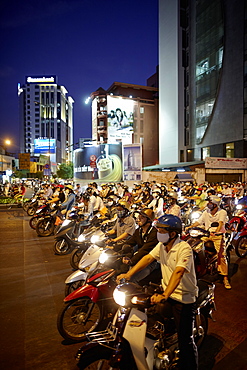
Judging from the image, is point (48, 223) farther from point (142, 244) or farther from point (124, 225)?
point (142, 244)

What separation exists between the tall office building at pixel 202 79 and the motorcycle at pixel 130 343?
39842 mm

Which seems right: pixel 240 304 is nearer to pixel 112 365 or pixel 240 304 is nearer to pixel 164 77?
pixel 112 365

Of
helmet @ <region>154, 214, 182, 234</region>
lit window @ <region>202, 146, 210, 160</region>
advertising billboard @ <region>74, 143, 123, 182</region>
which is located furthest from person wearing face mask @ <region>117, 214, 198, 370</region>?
lit window @ <region>202, 146, 210, 160</region>

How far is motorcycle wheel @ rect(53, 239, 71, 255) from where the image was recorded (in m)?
7.50

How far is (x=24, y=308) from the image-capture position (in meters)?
4.41

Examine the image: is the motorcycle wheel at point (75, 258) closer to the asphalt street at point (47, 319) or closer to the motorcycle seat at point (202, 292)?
the asphalt street at point (47, 319)

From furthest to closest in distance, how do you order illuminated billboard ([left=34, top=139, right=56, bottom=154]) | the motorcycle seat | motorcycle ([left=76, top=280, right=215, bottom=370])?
illuminated billboard ([left=34, top=139, right=56, bottom=154]), the motorcycle seat, motorcycle ([left=76, top=280, right=215, bottom=370])

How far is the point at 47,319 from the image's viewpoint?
13.5 feet

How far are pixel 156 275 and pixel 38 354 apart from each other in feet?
6.57

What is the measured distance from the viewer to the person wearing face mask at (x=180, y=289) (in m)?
2.60

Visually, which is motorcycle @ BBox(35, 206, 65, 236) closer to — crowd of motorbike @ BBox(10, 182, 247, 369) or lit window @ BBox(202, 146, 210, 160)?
crowd of motorbike @ BBox(10, 182, 247, 369)

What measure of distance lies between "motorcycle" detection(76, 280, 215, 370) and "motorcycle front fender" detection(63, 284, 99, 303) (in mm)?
933

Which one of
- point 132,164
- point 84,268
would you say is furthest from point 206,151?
point 84,268

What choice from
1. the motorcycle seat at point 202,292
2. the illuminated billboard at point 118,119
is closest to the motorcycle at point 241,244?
the motorcycle seat at point 202,292
